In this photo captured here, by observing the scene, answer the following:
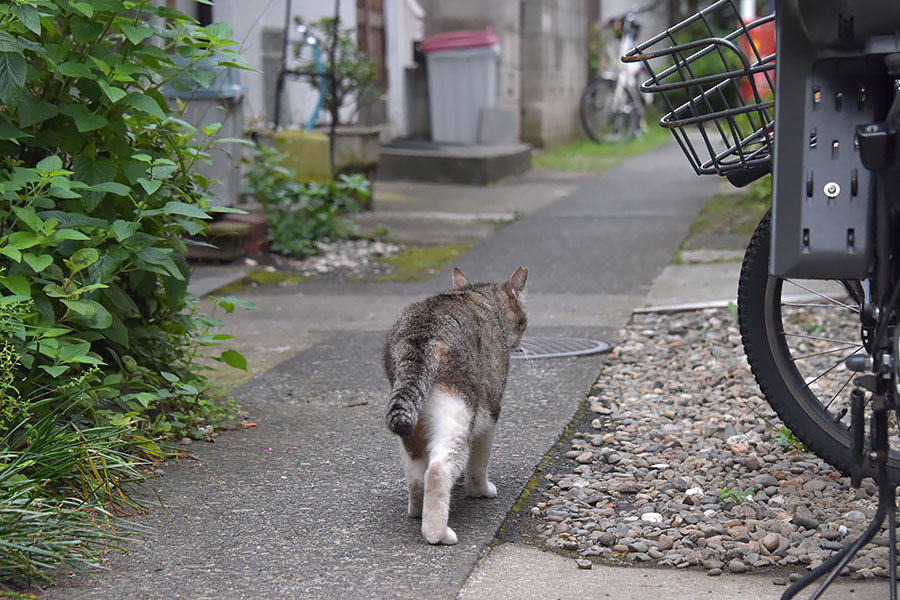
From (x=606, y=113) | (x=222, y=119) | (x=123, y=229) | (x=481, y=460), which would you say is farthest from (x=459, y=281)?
(x=606, y=113)

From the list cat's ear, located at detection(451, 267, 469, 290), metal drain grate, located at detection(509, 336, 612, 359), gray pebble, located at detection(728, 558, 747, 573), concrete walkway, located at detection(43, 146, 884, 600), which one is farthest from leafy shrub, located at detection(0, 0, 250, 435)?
gray pebble, located at detection(728, 558, 747, 573)

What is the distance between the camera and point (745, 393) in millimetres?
4242

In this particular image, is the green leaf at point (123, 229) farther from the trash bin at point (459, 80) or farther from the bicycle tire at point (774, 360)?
the trash bin at point (459, 80)

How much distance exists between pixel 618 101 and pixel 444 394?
14.2m

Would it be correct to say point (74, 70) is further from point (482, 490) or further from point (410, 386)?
point (482, 490)

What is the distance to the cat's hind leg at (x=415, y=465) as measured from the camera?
2920 mm

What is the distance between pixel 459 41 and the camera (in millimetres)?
12602

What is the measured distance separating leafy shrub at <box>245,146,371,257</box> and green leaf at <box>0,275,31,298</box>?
13.2 ft

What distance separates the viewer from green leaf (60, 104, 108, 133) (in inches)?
133

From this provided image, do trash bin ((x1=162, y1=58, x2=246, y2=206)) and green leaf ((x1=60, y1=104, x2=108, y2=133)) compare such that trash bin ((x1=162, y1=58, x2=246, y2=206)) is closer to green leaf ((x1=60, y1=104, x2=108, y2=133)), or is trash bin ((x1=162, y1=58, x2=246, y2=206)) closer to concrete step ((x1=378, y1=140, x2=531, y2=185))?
green leaf ((x1=60, y1=104, x2=108, y2=133))

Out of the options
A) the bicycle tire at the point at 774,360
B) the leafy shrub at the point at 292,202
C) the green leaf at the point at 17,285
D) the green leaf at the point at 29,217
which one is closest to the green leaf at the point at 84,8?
the green leaf at the point at 29,217

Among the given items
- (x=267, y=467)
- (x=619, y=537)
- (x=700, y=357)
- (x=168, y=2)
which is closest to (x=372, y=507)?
(x=267, y=467)

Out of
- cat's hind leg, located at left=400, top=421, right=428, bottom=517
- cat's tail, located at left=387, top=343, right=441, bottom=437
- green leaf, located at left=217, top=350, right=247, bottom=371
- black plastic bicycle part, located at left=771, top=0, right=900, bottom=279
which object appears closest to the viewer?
black plastic bicycle part, located at left=771, top=0, right=900, bottom=279

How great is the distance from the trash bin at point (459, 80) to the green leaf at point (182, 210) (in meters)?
9.46
